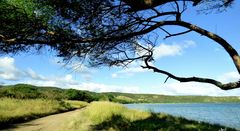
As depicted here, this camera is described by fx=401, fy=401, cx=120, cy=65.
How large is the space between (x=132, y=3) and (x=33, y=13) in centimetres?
304

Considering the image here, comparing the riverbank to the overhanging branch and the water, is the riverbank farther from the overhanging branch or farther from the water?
the water

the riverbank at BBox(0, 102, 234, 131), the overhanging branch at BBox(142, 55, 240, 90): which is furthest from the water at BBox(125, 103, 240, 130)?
the overhanging branch at BBox(142, 55, 240, 90)

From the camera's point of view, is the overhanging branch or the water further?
the water

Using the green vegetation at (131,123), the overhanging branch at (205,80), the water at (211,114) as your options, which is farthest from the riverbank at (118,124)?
the water at (211,114)

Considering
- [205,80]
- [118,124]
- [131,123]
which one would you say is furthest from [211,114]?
[205,80]

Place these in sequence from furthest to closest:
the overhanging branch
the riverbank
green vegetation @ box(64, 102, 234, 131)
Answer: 1. the riverbank
2. green vegetation @ box(64, 102, 234, 131)
3. the overhanging branch

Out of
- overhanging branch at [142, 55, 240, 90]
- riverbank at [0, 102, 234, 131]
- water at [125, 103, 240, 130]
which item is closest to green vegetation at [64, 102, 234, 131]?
riverbank at [0, 102, 234, 131]

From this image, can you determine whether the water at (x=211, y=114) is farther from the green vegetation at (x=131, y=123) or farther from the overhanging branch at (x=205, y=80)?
the overhanging branch at (x=205, y=80)

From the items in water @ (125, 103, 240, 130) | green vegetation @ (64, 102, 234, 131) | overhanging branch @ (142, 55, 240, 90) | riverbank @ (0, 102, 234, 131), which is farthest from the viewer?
water @ (125, 103, 240, 130)

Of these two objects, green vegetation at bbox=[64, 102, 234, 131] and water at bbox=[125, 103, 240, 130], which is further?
water at bbox=[125, 103, 240, 130]

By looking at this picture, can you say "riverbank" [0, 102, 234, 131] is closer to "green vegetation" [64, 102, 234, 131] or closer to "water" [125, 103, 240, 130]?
"green vegetation" [64, 102, 234, 131]

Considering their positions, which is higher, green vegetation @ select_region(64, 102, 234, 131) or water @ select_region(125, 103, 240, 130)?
water @ select_region(125, 103, 240, 130)

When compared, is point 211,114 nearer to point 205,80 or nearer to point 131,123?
point 131,123

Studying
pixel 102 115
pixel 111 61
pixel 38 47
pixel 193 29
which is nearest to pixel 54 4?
pixel 38 47
